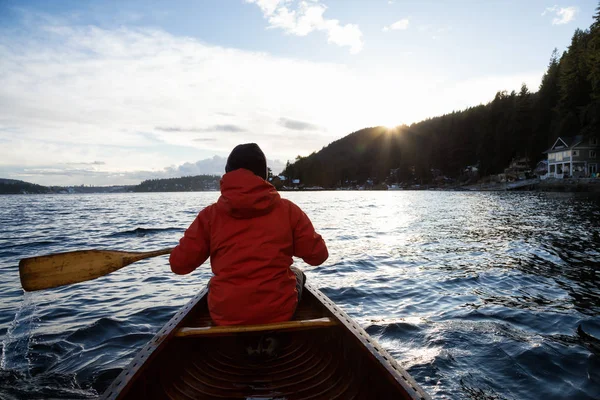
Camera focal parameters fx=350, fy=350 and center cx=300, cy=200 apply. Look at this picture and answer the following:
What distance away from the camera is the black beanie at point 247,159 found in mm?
3389

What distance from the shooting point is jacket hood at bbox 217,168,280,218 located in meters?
3.09

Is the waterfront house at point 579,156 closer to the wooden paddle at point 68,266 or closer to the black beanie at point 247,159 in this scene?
the black beanie at point 247,159

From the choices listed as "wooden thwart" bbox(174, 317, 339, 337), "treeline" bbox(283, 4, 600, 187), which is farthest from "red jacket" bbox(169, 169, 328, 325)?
"treeline" bbox(283, 4, 600, 187)

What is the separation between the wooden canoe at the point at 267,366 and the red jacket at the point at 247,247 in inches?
7.6

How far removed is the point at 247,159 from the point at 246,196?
471 mm

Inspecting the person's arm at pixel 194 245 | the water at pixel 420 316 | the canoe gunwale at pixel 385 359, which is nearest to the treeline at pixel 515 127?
the water at pixel 420 316

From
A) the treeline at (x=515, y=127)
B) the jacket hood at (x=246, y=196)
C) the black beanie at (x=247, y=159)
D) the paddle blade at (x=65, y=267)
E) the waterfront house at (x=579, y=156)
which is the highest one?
the treeline at (x=515, y=127)

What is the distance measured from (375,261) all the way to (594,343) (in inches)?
280

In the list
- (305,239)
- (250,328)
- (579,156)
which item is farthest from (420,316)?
(579,156)

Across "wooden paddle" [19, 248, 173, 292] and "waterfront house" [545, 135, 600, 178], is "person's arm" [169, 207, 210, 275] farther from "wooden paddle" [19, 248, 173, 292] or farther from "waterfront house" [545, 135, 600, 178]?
"waterfront house" [545, 135, 600, 178]

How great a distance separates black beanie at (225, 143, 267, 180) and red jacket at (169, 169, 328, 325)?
0.37ft

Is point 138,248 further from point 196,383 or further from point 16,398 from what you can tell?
point 196,383

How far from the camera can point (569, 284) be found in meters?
9.00

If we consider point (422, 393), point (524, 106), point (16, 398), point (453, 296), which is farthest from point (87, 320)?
point (524, 106)
